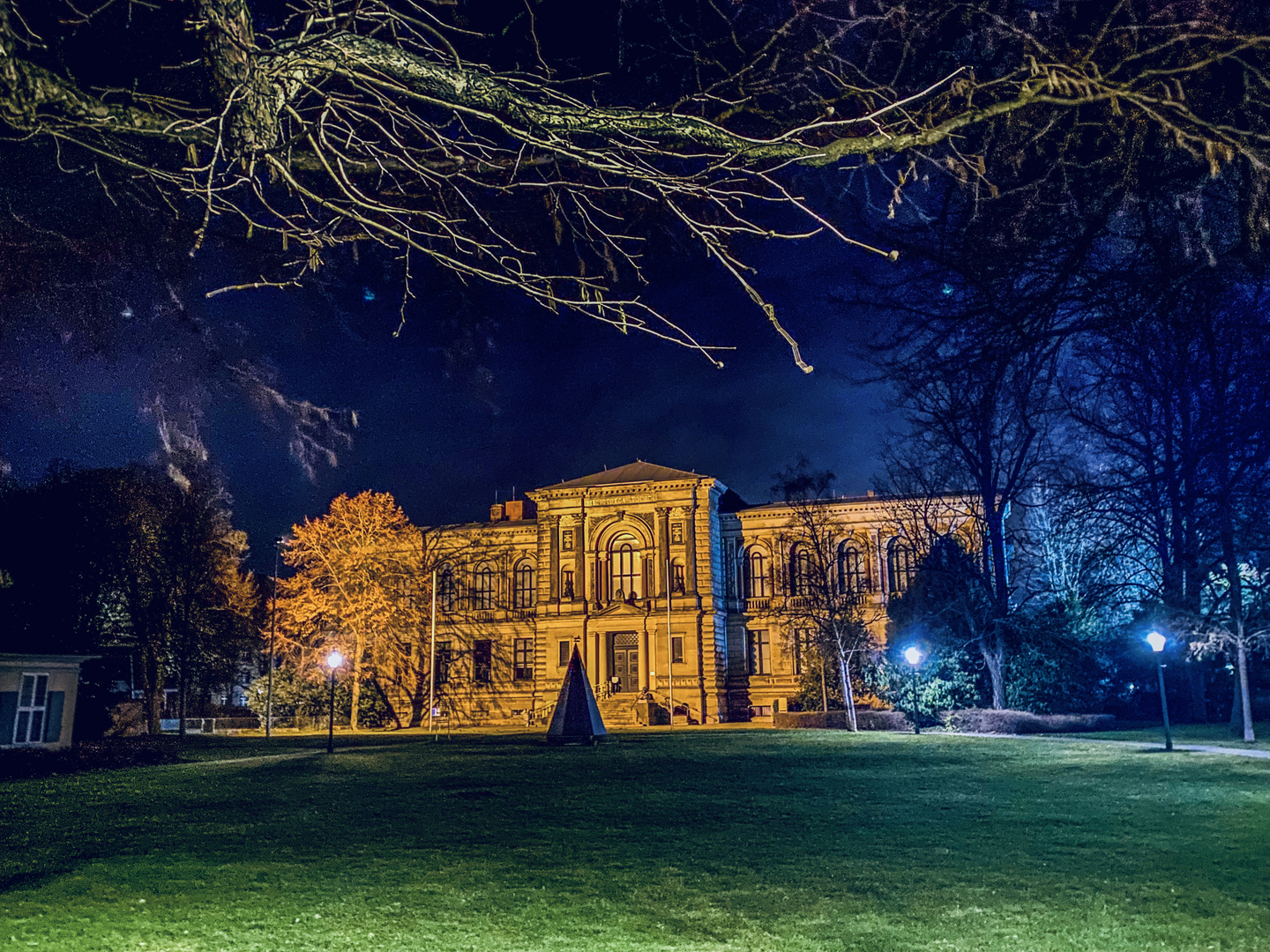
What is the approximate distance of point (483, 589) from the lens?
209ft

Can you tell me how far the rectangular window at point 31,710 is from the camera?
87.5 feet

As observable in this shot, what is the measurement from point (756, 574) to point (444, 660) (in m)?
20.8

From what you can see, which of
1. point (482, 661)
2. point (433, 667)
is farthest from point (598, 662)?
point (433, 667)

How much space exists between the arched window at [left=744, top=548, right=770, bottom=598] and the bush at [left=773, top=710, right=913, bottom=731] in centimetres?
2105

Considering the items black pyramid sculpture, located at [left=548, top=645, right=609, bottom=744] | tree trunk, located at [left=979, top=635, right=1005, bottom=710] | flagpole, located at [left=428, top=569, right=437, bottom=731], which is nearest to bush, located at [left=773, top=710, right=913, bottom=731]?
tree trunk, located at [left=979, top=635, right=1005, bottom=710]

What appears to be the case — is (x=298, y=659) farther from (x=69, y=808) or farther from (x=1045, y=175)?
(x=1045, y=175)

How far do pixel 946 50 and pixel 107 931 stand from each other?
8.04m

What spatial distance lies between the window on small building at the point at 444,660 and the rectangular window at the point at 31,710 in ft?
109

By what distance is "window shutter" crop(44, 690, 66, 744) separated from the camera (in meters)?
27.5

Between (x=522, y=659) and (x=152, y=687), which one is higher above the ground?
(x=522, y=659)

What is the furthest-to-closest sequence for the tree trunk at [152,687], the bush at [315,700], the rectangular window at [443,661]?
the rectangular window at [443,661], the bush at [315,700], the tree trunk at [152,687]

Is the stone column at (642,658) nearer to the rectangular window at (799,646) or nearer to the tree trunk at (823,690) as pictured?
the rectangular window at (799,646)

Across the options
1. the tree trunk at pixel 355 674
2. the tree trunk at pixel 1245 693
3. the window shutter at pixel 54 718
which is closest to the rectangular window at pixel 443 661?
the tree trunk at pixel 355 674

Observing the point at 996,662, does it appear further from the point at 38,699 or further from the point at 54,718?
the point at 38,699
